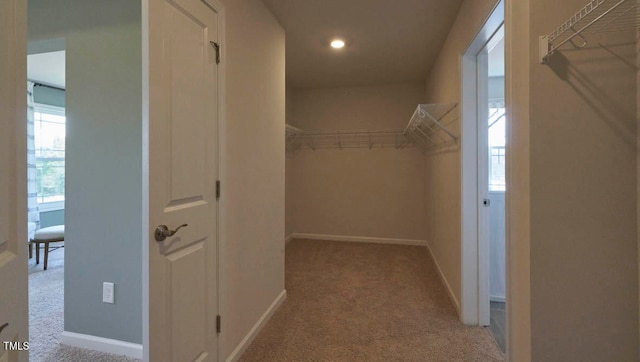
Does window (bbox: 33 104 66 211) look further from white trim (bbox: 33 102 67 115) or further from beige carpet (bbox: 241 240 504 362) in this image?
beige carpet (bbox: 241 240 504 362)

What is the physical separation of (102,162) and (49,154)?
396 centimetres

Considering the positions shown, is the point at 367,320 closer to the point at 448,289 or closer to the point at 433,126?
the point at 448,289

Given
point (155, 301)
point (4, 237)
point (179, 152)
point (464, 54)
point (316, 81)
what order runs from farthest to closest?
point (316, 81) → point (464, 54) → point (179, 152) → point (155, 301) → point (4, 237)

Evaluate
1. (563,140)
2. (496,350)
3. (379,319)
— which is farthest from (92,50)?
(496,350)

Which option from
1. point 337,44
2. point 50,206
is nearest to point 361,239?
point 337,44

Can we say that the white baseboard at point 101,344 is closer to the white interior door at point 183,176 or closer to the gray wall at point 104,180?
the gray wall at point 104,180

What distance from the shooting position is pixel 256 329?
199 cm

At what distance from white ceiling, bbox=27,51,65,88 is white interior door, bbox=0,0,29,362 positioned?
3485 mm

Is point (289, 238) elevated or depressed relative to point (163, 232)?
depressed

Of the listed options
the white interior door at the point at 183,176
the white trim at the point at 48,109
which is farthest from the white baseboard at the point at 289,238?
the white trim at the point at 48,109

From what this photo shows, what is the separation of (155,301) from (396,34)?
2.81m

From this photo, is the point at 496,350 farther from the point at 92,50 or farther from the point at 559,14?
the point at 92,50

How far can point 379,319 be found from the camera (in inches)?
87.7

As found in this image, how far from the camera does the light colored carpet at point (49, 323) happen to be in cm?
182
